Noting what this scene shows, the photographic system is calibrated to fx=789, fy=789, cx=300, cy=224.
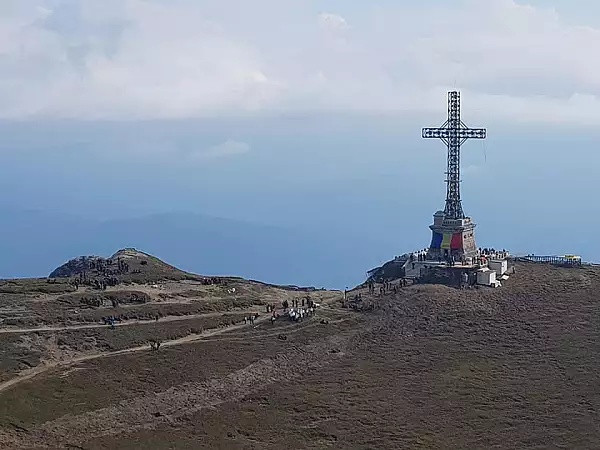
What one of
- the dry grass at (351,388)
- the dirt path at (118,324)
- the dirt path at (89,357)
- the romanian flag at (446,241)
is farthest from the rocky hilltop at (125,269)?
the romanian flag at (446,241)

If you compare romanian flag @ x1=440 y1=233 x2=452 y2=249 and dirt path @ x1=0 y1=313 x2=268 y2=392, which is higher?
romanian flag @ x1=440 y1=233 x2=452 y2=249

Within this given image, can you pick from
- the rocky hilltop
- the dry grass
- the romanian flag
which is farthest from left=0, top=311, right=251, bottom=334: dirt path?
the romanian flag

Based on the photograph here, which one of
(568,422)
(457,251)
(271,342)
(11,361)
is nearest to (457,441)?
(568,422)

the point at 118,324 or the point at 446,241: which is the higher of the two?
the point at 446,241

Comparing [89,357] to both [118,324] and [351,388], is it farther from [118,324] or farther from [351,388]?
[351,388]

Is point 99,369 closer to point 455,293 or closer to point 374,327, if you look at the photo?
point 374,327

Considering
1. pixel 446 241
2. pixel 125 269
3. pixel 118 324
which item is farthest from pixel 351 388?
pixel 446 241

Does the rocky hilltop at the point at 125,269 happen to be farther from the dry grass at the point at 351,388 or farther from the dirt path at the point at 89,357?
the dry grass at the point at 351,388

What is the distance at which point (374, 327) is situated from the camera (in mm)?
65062

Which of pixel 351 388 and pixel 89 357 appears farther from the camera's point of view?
pixel 89 357

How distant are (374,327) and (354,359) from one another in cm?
658

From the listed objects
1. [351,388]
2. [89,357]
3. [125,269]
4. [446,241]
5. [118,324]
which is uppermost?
[446,241]

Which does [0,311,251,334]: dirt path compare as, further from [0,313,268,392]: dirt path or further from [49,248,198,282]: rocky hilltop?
[49,248,198,282]: rocky hilltop

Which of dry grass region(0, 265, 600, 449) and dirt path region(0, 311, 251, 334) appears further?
dirt path region(0, 311, 251, 334)
